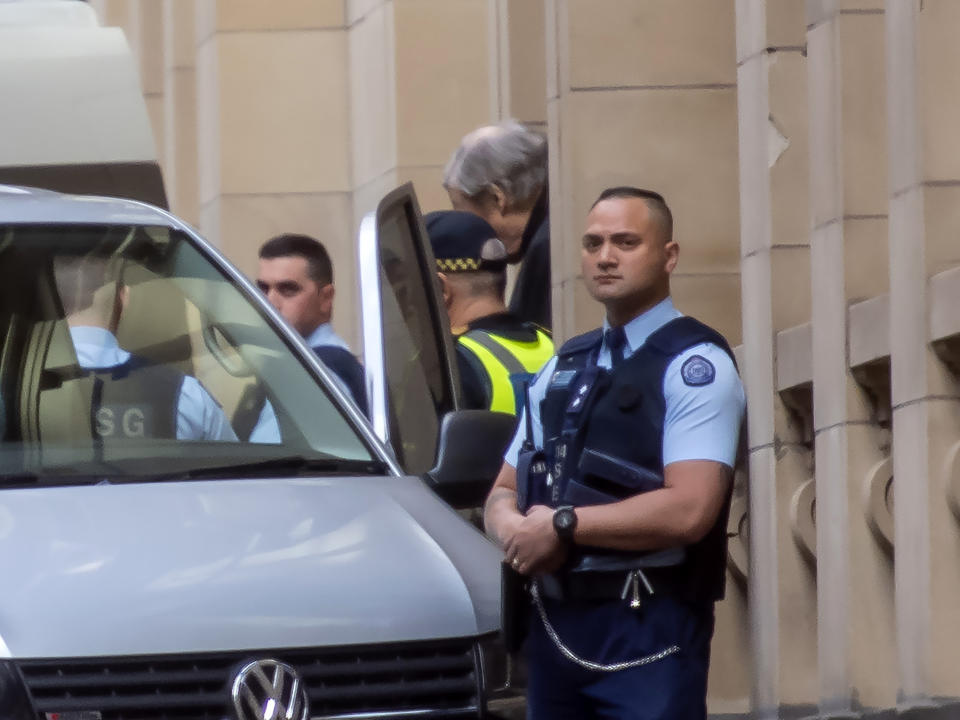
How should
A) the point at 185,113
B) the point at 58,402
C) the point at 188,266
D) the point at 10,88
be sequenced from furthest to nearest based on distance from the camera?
the point at 185,113, the point at 10,88, the point at 188,266, the point at 58,402

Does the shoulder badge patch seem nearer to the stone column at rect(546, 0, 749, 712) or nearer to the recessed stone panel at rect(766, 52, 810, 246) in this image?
the recessed stone panel at rect(766, 52, 810, 246)

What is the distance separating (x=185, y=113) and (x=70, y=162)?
11893 mm

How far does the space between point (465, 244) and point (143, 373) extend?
69.1 inches

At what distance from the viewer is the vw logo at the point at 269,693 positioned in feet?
17.8

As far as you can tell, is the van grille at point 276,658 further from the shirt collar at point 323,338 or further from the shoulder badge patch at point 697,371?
the shirt collar at point 323,338

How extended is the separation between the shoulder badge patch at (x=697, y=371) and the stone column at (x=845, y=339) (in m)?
3.68

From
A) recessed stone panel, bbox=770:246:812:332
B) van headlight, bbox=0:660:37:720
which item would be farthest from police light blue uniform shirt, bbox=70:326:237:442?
recessed stone panel, bbox=770:246:812:332

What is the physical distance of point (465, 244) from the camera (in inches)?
321

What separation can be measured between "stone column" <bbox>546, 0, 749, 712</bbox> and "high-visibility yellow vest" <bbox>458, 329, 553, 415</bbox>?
14.8 ft

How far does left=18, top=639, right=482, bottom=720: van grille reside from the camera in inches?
211

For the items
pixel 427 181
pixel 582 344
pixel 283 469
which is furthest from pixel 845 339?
pixel 427 181

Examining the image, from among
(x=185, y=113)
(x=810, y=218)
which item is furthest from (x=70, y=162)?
(x=185, y=113)

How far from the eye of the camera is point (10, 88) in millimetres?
8781

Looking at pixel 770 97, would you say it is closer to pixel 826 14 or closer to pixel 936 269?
pixel 826 14
